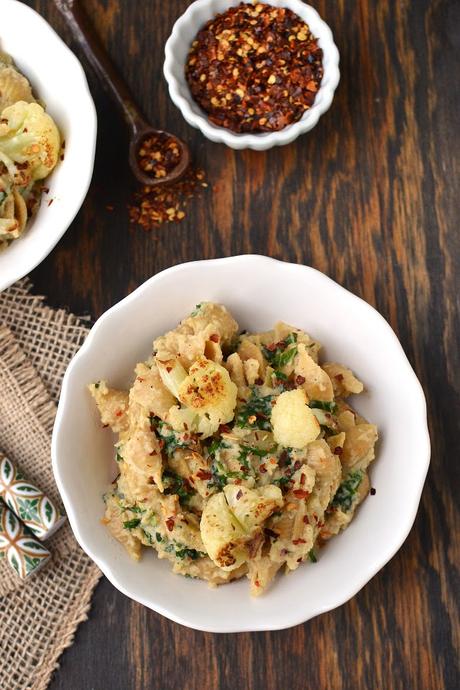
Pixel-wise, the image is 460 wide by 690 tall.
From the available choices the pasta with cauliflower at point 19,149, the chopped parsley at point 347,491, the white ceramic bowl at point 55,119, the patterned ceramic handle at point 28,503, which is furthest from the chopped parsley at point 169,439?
the pasta with cauliflower at point 19,149

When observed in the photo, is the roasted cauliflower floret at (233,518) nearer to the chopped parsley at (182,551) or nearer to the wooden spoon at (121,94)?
the chopped parsley at (182,551)

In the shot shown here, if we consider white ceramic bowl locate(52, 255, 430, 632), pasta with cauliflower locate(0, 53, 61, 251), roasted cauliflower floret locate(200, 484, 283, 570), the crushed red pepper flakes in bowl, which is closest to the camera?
roasted cauliflower floret locate(200, 484, 283, 570)

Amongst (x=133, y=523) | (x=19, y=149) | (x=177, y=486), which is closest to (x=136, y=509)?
(x=133, y=523)

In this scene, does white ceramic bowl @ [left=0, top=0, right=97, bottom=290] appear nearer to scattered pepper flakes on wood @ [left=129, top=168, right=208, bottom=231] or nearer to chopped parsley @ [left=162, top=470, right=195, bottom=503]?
scattered pepper flakes on wood @ [left=129, top=168, right=208, bottom=231]

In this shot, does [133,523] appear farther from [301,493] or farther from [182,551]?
[301,493]

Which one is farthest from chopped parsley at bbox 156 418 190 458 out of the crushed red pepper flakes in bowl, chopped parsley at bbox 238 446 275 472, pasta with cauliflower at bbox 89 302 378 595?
the crushed red pepper flakes in bowl

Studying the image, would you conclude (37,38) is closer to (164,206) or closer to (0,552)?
(164,206)

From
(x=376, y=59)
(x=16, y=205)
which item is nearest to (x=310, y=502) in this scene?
(x=16, y=205)
